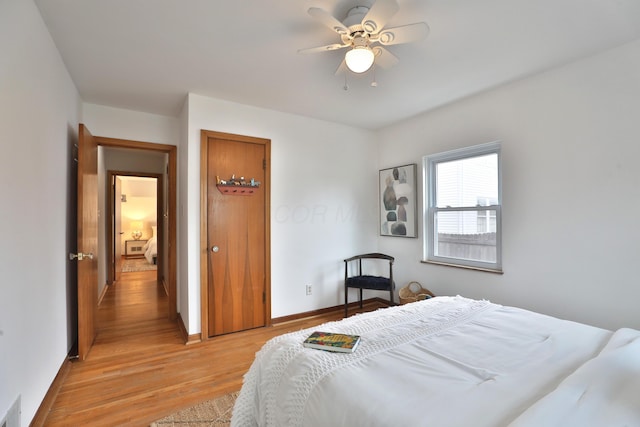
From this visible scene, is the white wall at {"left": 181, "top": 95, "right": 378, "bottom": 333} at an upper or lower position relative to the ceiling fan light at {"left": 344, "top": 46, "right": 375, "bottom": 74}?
lower

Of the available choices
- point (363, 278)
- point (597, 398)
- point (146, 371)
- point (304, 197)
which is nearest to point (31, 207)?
point (146, 371)

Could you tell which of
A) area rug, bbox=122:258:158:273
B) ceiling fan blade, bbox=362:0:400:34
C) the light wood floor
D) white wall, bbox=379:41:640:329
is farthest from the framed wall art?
area rug, bbox=122:258:158:273

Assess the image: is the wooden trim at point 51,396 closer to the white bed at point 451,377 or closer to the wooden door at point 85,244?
the wooden door at point 85,244

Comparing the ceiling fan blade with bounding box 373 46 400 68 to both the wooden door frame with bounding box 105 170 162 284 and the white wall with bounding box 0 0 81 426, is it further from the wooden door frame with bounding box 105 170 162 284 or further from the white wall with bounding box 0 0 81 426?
the wooden door frame with bounding box 105 170 162 284

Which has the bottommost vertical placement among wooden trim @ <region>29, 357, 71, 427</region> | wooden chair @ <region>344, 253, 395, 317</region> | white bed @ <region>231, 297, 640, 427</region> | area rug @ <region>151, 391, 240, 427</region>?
area rug @ <region>151, 391, 240, 427</region>

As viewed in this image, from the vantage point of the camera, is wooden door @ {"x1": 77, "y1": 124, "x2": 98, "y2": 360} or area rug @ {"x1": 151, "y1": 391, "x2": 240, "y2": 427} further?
wooden door @ {"x1": 77, "y1": 124, "x2": 98, "y2": 360}

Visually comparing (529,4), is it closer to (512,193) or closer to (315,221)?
(512,193)

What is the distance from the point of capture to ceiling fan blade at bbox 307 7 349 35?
1511mm

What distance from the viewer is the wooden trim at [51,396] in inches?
68.3

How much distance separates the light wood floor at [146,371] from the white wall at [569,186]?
219cm

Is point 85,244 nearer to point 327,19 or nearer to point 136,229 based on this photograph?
point 327,19

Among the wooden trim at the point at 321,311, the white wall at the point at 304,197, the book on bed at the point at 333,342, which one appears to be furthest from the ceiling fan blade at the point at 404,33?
the wooden trim at the point at 321,311

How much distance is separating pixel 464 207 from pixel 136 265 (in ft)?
24.8

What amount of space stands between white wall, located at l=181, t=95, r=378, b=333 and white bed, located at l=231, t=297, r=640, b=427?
1.91 metres
